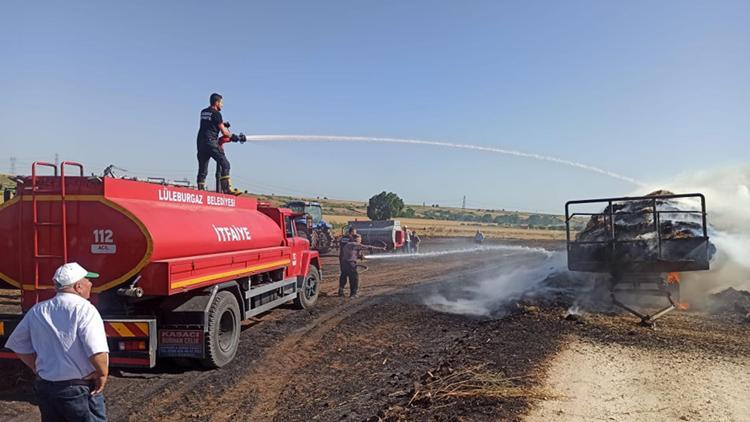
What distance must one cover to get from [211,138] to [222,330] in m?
4.26

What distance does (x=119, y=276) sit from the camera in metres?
7.18

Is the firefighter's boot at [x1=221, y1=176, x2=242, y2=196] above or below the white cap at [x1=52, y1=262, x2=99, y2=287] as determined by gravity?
above

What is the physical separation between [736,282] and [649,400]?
9.56 m

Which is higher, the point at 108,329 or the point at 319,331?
the point at 108,329

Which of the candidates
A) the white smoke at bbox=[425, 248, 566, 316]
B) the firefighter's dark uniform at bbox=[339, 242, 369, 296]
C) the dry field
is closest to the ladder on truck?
the white smoke at bbox=[425, 248, 566, 316]

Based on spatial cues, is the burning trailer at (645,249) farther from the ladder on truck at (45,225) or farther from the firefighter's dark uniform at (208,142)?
the ladder on truck at (45,225)

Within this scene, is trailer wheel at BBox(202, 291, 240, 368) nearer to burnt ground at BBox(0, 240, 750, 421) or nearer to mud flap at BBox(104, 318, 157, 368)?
burnt ground at BBox(0, 240, 750, 421)

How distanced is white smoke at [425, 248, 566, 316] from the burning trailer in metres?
2.29

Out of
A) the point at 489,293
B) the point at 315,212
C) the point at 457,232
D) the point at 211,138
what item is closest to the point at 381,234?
the point at 315,212

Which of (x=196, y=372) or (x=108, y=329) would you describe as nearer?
(x=108, y=329)

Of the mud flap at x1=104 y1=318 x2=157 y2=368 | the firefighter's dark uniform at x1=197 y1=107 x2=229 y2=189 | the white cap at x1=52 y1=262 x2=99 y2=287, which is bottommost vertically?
the mud flap at x1=104 y1=318 x2=157 y2=368

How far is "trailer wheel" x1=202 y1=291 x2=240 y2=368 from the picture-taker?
8039mm

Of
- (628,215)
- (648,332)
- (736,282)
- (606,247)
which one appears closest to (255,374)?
(648,332)

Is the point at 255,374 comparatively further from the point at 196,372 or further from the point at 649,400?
the point at 649,400
